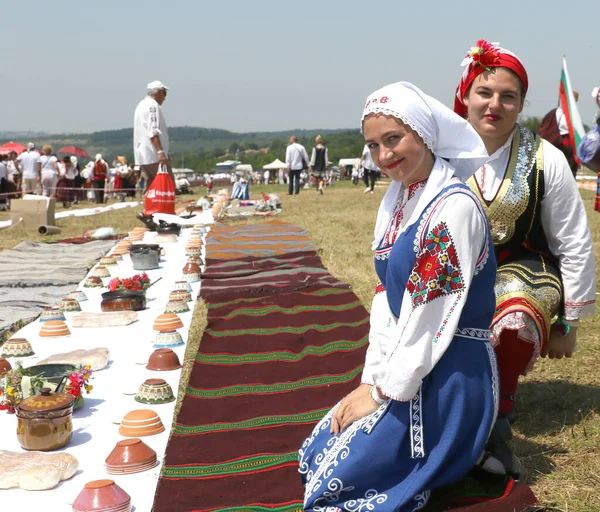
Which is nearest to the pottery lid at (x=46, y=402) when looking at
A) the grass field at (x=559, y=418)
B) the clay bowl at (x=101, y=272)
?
the grass field at (x=559, y=418)

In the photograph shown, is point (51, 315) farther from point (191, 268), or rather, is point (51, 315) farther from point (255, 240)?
point (255, 240)

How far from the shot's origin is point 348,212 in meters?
13.8

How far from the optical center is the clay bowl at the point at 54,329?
207 inches

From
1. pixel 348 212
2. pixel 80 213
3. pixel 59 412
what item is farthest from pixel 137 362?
pixel 80 213

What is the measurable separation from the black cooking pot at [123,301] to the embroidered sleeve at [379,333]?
367 cm

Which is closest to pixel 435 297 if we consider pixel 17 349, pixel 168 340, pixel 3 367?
pixel 3 367

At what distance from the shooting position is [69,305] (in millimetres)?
6109

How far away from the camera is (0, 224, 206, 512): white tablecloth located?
2.92 metres

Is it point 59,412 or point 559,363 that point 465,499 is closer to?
point 59,412

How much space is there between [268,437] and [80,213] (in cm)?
1365

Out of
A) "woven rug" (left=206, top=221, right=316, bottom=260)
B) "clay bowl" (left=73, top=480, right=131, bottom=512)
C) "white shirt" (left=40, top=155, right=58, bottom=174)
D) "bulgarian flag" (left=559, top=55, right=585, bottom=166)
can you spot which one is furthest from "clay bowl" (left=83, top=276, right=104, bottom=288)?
"white shirt" (left=40, top=155, right=58, bottom=174)

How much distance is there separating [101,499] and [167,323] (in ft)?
8.83

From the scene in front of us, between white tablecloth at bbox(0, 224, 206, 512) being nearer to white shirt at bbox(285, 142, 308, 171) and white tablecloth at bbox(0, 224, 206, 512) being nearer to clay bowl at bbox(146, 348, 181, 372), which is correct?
clay bowl at bbox(146, 348, 181, 372)

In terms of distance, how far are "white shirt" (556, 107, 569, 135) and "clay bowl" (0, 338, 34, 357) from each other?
28.0 ft
